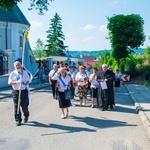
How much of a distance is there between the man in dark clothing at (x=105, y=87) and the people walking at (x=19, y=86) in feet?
12.9

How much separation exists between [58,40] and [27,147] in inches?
3297

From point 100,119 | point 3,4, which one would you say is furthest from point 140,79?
point 100,119

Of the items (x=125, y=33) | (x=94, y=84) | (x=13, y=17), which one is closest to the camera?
(x=94, y=84)

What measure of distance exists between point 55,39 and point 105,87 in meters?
77.6

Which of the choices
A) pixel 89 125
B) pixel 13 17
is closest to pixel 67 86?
pixel 89 125

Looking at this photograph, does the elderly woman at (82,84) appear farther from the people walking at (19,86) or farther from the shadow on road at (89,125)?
the people walking at (19,86)

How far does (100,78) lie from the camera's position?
12766 millimetres

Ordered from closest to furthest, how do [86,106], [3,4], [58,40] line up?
[86,106], [3,4], [58,40]

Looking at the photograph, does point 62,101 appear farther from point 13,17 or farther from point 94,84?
point 13,17

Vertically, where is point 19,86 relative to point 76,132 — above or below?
above

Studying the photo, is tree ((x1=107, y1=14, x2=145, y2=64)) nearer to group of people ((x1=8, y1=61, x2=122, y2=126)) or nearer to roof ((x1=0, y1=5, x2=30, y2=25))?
roof ((x1=0, y1=5, x2=30, y2=25))

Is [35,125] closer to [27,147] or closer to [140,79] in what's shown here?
[27,147]

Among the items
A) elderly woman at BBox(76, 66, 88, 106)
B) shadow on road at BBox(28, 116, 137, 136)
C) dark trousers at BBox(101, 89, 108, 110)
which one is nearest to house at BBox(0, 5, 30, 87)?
elderly woman at BBox(76, 66, 88, 106)

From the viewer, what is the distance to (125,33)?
119 feet
